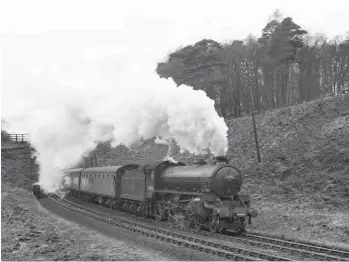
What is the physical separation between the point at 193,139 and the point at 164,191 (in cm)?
288

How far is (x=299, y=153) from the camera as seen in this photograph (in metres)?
25.9

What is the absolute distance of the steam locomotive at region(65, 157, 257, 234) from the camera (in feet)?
51.8

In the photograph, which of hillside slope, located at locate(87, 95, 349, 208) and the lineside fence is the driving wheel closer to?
hillside slope, located at locate(87, 95, 349, 208)

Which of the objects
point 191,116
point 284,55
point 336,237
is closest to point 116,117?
point 191,116

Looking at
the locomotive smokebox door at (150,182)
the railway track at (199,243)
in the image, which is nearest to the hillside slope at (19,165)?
the locomotive smokebox door at (150,182)

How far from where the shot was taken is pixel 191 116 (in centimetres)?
1959

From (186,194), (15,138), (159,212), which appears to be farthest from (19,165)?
(186,194)

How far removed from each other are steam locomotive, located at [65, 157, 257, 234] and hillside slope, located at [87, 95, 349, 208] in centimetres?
451

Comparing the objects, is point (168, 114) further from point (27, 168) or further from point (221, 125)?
point (27, 168)

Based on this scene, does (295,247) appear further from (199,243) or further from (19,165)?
(19,165)

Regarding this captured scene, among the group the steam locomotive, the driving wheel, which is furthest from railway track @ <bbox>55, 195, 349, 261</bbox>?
the driving wheel

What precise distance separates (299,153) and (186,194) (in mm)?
11560

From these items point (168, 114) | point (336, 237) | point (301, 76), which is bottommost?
point (336, 237)

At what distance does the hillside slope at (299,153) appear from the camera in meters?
21.3
